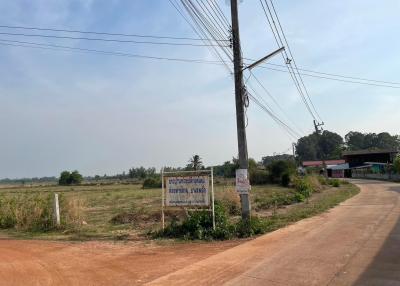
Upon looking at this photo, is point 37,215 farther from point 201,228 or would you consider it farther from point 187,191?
point 201,228

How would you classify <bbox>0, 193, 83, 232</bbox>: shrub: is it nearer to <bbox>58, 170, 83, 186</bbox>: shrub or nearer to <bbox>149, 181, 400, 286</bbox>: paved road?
<bbox>149, 181, 400, 286</bbox>: paved road

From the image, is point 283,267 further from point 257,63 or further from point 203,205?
point 257,63

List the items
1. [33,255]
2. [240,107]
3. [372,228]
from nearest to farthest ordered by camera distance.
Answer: [33,255]
[372,228]
[240,107]

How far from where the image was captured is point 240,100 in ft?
53.2

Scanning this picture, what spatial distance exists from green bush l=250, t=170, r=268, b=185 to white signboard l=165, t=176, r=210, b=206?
58472 mm

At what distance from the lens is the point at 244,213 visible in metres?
15.7

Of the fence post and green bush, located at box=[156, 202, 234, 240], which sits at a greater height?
the fence post

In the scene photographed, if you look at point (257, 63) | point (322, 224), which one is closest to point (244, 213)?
point (322, 224)

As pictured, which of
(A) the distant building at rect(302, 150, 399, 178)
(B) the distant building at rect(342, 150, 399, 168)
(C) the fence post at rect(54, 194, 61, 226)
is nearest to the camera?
(C) the fence post at rect(54, 194, 61, 226)

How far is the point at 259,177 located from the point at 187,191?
198 ft

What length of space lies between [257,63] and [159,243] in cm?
731

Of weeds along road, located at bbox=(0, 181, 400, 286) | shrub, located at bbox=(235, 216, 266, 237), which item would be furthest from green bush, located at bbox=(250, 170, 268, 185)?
weeds along road, located at bbox=(0, 181, 400, 286)

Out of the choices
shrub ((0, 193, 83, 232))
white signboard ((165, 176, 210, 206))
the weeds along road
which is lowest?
the weeds along road

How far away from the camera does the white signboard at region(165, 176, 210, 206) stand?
1512 cm
